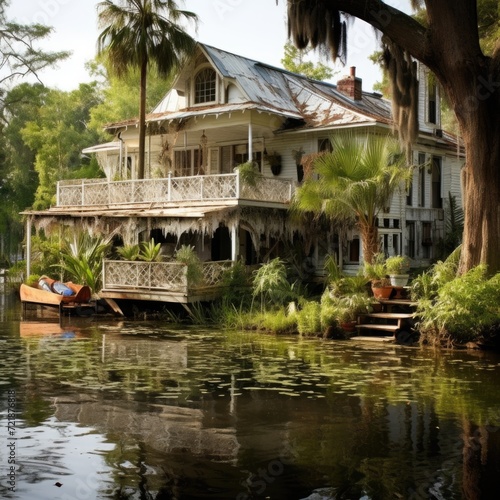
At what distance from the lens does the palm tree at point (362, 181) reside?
72.0 feet

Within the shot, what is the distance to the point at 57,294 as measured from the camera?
26609 millimetres

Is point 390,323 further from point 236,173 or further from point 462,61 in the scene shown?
point 236,173

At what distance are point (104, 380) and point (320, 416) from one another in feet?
15.1

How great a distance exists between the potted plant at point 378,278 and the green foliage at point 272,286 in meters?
2.44

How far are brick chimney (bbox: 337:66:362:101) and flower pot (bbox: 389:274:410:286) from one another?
13444mm

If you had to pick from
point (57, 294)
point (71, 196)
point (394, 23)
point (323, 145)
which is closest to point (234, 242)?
point (323, 145)

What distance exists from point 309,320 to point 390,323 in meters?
2.22

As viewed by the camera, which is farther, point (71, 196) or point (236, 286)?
point (71, 196)

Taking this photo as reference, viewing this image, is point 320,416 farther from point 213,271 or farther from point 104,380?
point 213,271

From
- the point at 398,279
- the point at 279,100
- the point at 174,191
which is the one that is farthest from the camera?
the point at 279,100

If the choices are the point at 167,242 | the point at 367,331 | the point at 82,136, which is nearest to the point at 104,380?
the point at 367,331

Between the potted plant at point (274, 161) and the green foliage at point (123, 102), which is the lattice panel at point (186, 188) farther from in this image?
the green foliage at point (123, 102)

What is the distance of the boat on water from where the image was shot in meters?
26.2

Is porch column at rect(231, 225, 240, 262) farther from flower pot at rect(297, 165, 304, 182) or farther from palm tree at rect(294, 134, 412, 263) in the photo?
flower pot at rect(297, 165, 304, 182)
